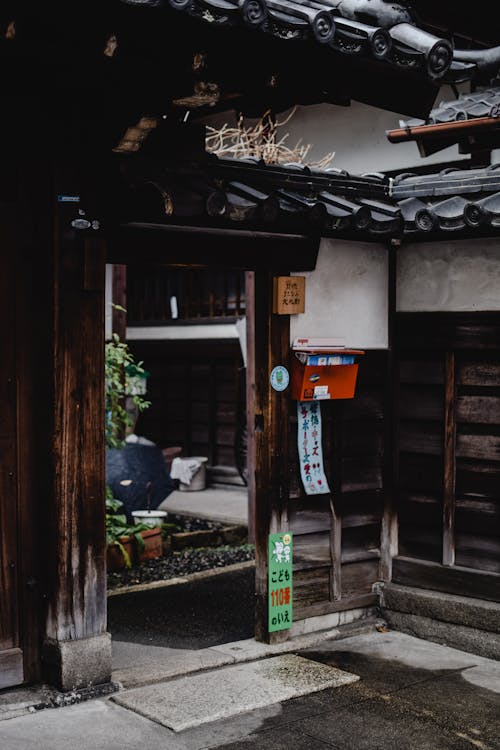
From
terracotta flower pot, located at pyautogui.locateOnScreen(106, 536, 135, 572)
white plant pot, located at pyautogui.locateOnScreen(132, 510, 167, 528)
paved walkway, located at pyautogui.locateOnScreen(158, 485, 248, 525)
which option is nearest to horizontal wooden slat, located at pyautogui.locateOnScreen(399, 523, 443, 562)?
terracotta flower pot, located at pyautogui.locateOnScreen(106, 536, 135, 572)

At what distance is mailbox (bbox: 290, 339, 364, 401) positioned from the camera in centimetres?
859

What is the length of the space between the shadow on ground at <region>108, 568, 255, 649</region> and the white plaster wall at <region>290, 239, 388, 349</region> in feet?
10.3

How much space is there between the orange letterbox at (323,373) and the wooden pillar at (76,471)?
2.13 m

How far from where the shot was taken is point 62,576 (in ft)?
23.4

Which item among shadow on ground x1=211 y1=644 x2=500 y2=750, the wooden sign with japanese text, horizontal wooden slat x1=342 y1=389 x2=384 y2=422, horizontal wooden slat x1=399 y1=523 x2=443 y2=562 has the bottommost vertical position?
shadow on ground x1=211 y1=644 x2=500 y2=750

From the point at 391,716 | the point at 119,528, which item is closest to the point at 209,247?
the point at 391,716

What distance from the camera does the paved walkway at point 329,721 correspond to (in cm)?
639

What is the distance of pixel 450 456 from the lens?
9078mm

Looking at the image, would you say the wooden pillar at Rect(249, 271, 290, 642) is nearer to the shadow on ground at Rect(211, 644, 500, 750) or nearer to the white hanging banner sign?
the white hanging banner sign

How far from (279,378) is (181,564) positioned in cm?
467

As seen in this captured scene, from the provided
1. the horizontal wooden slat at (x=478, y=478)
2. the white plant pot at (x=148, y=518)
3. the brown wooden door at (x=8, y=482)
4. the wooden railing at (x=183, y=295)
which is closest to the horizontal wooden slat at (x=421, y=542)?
the horizontal wooden slat at (x=478, y=478)

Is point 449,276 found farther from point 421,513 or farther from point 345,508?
point 345,508

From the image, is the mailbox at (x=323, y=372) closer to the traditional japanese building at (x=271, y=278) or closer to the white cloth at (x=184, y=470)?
the traditional japanese building at (x=271, y=278)

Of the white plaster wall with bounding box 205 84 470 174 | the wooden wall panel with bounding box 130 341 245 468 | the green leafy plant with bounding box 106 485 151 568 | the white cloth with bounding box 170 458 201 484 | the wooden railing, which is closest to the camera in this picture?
the green leafy plant with bounding box 106 485 151 568
